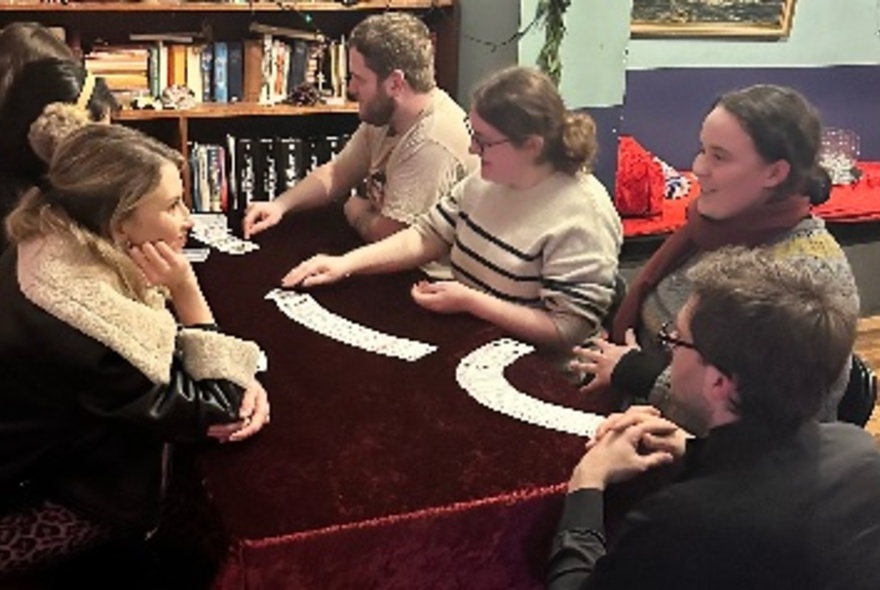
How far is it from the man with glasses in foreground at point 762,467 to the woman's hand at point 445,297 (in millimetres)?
831

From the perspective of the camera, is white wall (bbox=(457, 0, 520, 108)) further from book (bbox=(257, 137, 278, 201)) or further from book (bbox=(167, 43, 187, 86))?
book (bbox=(167, 43, 187, 86))

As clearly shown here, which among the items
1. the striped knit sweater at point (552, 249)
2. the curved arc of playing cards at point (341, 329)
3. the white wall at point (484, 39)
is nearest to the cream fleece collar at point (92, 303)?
the curved arc of playing cards at point (341, 329)

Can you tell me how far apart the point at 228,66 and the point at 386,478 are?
2.84m

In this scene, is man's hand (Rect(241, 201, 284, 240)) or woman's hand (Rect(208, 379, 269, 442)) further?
man's hand (Rect(241, 201, 284, 240))

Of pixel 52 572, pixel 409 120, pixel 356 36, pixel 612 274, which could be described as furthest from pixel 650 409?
pixel 356 36

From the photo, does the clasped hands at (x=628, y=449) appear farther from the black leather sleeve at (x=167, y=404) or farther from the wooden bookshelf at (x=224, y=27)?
the wooden bookshelf at (x=224, y=27)

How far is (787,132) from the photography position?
2086 mm

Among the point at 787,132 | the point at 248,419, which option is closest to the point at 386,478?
the point at 248,419

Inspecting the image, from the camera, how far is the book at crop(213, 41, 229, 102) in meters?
4.10

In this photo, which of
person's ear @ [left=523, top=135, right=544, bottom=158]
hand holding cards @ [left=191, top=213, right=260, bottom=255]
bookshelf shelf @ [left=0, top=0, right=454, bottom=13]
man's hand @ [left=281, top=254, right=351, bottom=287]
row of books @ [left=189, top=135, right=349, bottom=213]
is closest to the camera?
person's ear @ [left=523, top=135, right=544, bottom=158]

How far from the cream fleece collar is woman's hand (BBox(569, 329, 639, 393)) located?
78 centimetres

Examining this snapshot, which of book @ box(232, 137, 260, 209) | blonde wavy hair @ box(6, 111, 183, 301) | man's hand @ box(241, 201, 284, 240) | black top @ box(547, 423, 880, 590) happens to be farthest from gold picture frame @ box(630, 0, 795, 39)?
black top @ box(547, 423, 880, 590)

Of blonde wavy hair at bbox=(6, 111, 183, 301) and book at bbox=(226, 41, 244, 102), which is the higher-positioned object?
blonde wavy hair at bbox=(6, 111, 183, 301)

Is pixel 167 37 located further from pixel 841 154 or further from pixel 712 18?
pixel 841 154
